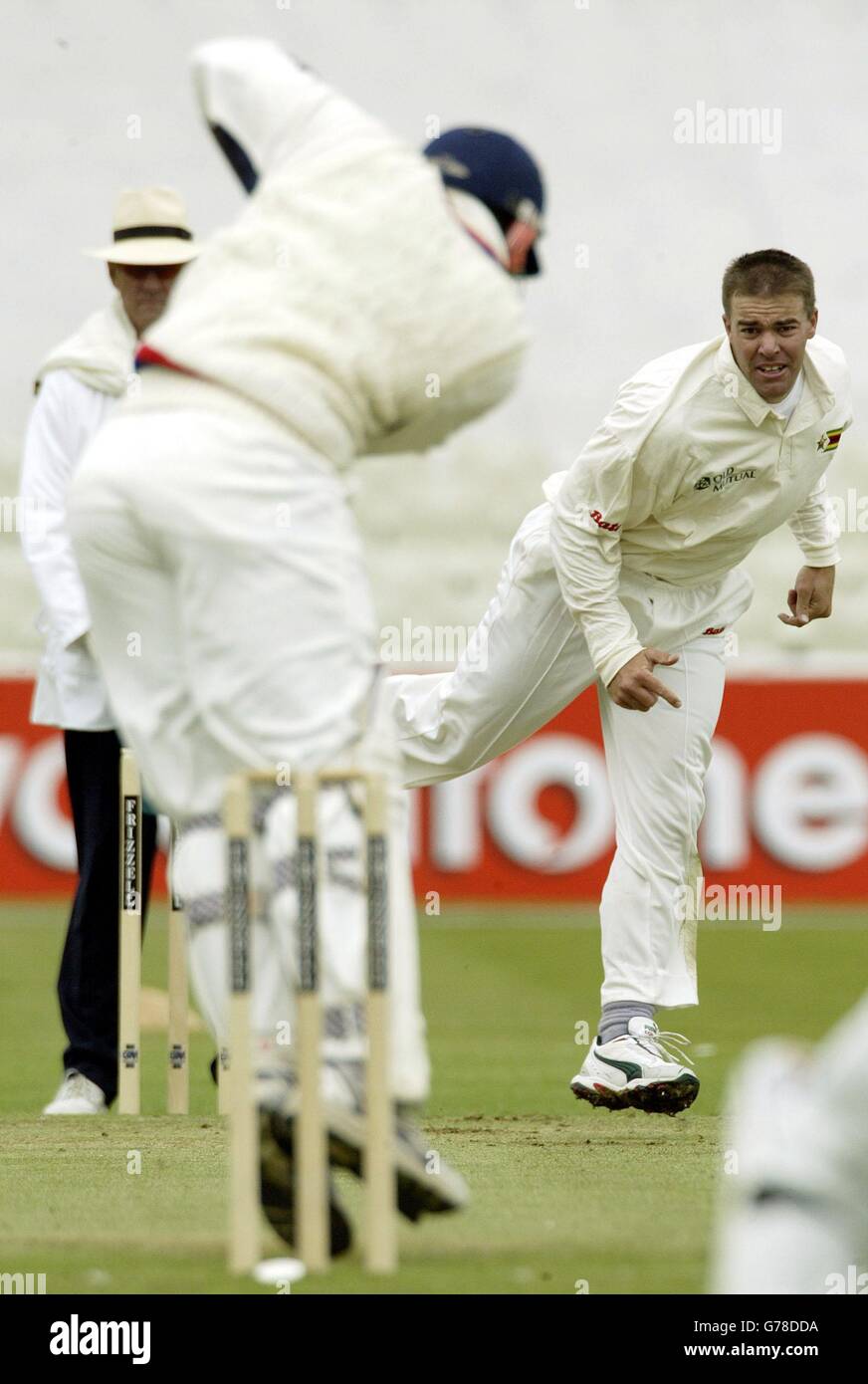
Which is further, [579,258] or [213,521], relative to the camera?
[579,258]

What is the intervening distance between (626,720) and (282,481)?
6.20 feet

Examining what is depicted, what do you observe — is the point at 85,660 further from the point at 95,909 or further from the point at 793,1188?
the point at 793,1188

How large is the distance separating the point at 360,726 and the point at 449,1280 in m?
0.65

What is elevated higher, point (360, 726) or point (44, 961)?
point (360, 726)

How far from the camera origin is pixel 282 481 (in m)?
2.59

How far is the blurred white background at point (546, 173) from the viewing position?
11.5 meters

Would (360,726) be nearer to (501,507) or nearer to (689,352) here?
(689,352)

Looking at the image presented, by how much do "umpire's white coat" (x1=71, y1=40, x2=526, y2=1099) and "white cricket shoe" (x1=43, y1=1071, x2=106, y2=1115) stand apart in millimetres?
1767

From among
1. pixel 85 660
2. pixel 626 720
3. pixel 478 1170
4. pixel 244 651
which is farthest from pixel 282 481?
pixel 85 660

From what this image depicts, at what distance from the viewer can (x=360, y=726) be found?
8.59 feet

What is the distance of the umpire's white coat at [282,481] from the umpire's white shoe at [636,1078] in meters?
1.54

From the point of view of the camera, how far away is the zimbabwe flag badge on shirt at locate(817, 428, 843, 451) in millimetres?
4254
